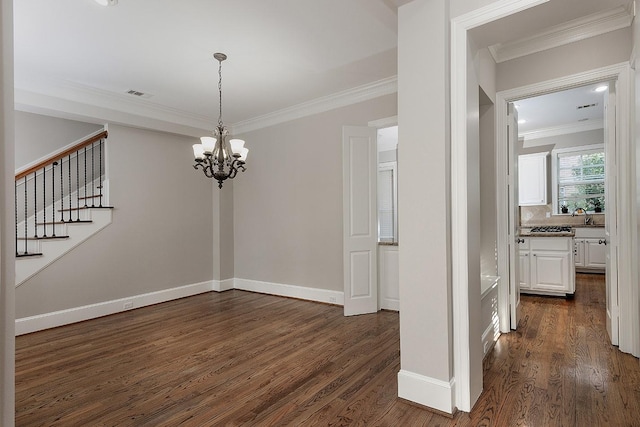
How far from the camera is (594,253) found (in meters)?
6.50

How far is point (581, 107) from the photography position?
5406 mm

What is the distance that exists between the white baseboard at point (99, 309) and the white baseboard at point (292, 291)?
71cm

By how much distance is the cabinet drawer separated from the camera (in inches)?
185

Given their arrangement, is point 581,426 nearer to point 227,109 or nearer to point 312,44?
point 312,44

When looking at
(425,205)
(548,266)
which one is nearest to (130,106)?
(425,205)

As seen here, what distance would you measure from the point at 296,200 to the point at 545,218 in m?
5.66

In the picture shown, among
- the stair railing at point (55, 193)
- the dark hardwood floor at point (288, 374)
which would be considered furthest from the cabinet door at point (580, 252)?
the stair railing at point (55, 193)

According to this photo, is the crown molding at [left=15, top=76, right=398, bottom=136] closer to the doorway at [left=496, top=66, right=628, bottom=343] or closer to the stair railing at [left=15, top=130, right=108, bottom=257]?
the stair railing at [left=15, top=130, right=108, bottom=257]

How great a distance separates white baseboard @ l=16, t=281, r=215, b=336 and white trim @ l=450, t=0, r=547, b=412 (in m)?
4.38

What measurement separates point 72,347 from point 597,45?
5.80 m

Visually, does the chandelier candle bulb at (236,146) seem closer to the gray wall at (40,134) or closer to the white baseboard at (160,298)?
the white baseboard at (160,298)

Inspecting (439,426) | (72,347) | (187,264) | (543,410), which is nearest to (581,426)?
(543,410)

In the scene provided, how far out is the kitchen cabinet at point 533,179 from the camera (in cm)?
686

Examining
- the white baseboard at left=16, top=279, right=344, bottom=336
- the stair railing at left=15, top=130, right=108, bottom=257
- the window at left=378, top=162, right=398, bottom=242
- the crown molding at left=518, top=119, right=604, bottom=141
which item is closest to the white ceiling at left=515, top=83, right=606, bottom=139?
the crown molding at left=518, top=119, right=604, bottom=141
